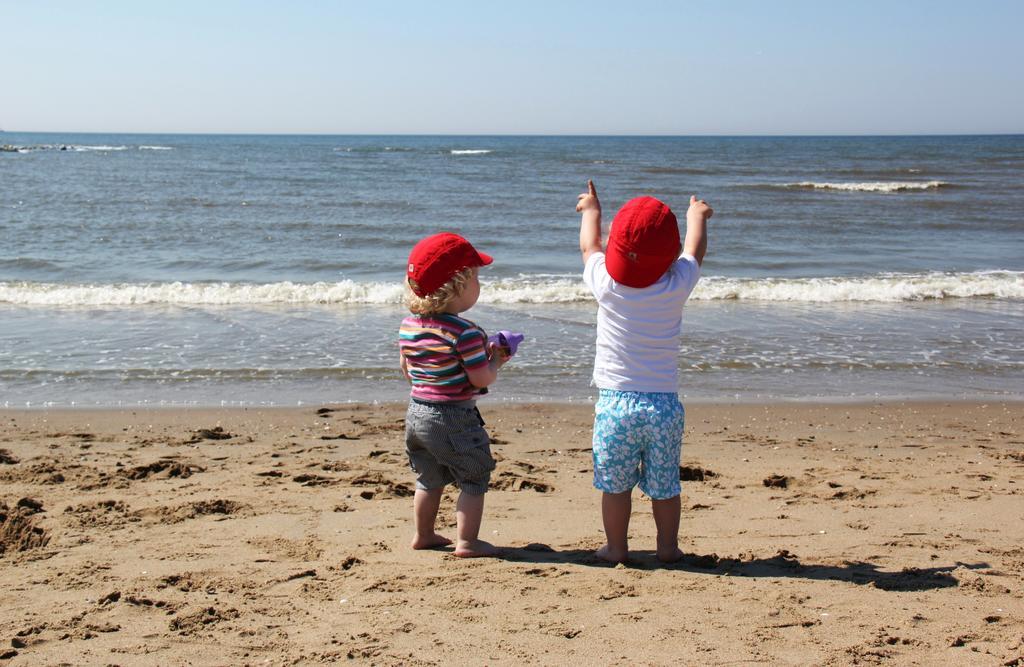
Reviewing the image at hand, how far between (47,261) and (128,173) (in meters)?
22.8

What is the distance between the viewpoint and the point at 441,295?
372cm

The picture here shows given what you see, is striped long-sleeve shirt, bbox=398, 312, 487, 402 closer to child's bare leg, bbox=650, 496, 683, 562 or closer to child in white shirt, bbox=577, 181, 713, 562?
child in white shirt, bbox=577, 181, 713, 562

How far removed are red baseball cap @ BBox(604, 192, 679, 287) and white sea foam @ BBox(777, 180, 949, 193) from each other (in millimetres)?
31144

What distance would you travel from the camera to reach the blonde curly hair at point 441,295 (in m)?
3.72

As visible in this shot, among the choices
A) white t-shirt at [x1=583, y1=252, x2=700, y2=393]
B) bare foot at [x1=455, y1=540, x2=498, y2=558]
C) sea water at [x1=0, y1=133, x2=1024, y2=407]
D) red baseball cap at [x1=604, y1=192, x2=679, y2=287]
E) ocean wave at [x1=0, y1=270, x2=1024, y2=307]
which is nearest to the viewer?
red baseball cap at [x1=604, y1=192, x2=679, y2=287]

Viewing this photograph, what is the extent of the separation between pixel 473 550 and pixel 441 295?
3.55ft

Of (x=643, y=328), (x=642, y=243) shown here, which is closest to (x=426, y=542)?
(x=643, y=328)

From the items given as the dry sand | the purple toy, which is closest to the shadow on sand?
the dry sand

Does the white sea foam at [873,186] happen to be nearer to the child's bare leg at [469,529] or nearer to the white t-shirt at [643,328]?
the white t-shirt at [643,328]

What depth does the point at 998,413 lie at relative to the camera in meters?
7.21

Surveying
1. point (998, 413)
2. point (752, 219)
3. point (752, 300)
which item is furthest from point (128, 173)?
point (998, 413)

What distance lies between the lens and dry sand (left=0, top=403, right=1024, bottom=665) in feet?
9.95

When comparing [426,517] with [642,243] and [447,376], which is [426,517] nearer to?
[447,376]

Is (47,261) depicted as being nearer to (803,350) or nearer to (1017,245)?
(803,350)
